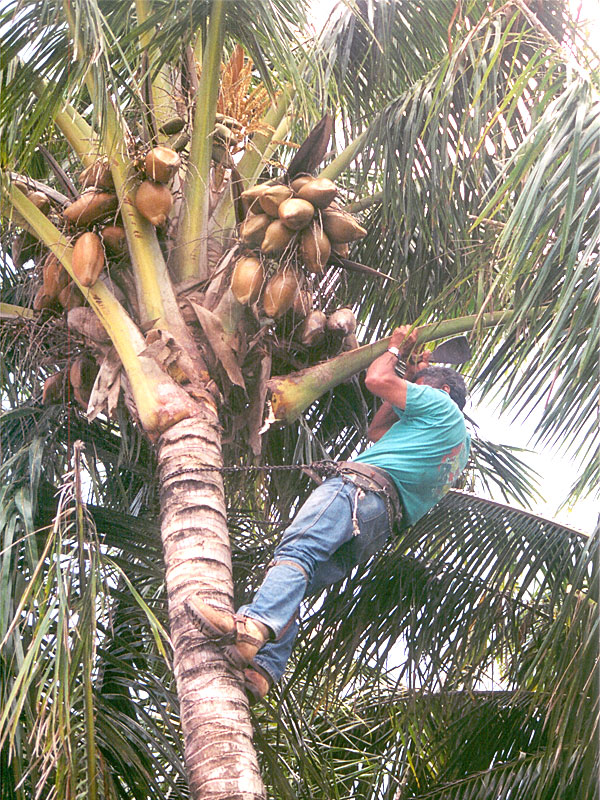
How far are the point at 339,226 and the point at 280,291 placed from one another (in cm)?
29

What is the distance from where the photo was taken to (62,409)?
4.46m

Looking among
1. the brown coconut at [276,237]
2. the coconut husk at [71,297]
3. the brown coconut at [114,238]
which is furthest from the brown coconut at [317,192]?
the coconut husk at [71,297]

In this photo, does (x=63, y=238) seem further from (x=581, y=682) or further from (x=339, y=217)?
(x=581, y=682)

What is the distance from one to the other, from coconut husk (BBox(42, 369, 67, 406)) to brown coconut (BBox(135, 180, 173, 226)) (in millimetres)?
748

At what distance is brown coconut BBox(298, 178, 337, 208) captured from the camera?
12.0 ft

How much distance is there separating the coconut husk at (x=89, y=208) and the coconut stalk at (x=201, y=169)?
0.88 feet

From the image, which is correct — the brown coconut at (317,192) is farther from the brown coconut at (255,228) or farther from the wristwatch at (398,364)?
the wristwatch at (398,364)

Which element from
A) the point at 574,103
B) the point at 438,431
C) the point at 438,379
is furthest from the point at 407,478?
the point at 574,103

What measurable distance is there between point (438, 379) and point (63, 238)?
141 centimetres

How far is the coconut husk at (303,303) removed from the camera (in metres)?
3.84

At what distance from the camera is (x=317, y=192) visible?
144 inches

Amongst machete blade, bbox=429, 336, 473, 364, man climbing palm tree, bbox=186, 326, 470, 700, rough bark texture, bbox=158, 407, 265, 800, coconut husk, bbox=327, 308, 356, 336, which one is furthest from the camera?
machete blade, bbox=429, 336, 473, 364

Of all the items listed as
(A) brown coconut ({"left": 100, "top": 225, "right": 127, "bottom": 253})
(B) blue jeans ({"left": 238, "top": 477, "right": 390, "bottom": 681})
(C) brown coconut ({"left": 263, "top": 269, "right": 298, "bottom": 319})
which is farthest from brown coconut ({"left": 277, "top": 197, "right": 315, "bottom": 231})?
(B) blue jeans ({"left": 238, "top": 477, "right": 390, "bottom": 681})

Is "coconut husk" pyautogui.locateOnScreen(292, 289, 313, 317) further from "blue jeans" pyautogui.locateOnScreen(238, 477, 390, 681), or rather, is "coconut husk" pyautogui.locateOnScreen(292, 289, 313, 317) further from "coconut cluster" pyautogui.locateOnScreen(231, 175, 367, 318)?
"blue jeans" pyautogui.locateOnScreen(238, 477, 390, 681)
